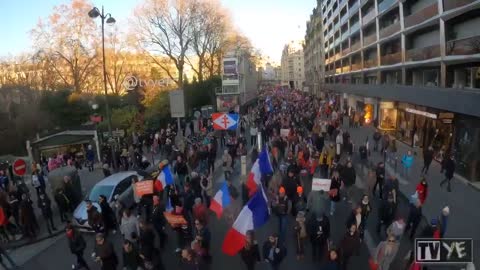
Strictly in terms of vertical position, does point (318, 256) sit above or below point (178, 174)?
below

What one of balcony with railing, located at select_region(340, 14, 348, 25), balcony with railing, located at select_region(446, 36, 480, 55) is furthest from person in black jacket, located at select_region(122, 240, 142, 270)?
balcony with railing, located at select_region(340, 14, 348, 25)

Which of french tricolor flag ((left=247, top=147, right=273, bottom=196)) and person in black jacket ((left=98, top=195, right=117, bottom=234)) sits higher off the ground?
french tricolor flag ((left=247, top=147, right=273, bottom=196))

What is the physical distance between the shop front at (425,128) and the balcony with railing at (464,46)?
3057 millimetres

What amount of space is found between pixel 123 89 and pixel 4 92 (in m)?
13.9

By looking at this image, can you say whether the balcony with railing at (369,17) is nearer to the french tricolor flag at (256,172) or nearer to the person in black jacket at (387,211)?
the french tricolor flag at (256,172)

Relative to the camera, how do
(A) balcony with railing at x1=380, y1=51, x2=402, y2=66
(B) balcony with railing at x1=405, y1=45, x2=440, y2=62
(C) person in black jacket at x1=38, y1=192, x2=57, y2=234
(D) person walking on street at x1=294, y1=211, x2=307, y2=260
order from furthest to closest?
(A) balcony with railing at x1=380, y1=51, x2=402, y2=66
(B) balcony with railing at x1=405, y1=45, x2=440, y2=62
(C) person in black jacket at x1=38, y1=192, x2=57, y2=234
(D) person walking on street at x1=294, y1=211, x2=307, y2=260

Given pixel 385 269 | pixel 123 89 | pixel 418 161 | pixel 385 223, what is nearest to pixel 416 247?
pixel 385 269

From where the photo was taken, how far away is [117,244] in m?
11.1

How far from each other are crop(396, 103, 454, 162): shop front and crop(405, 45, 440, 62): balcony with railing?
300 cm

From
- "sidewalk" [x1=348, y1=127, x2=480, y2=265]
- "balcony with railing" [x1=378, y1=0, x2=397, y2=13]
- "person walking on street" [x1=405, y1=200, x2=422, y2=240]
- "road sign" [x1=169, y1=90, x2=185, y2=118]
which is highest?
"balcony with railing" [x1=378, y1=0, x2=397, y2=13]

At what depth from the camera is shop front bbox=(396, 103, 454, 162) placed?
65.4ft

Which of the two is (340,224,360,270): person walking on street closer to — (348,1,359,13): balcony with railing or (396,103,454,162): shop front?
(396,103,454,162): shop front

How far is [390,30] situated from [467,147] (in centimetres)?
1530

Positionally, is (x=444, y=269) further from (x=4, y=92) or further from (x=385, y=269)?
(x=4, y=92)
